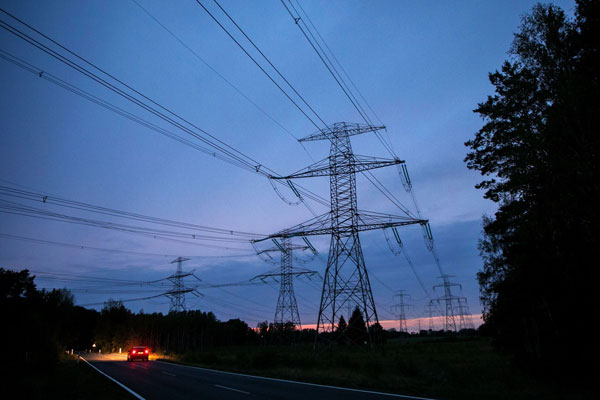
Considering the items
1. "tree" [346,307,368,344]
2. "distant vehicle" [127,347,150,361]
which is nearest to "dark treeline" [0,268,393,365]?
"tree" [346,307,368,344]

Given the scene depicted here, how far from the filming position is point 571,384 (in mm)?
13867

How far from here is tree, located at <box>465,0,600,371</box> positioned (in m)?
13.4

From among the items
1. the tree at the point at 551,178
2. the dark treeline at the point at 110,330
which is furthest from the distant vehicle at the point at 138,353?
the tree at the point at 551,178

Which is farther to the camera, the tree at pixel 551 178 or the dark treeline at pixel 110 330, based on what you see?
the dark treeline at pixel 110 330

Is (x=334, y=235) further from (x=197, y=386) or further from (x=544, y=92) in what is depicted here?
(x=544, y=92)

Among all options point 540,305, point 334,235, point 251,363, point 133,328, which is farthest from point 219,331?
point 540,305

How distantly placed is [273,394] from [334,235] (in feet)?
38.7

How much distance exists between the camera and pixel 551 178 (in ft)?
46.8

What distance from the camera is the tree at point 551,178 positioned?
13438 millimetres

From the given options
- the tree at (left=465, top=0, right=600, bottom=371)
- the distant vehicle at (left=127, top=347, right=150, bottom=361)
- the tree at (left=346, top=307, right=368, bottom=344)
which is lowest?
the distant vehicle at (left=127, top=347, right=150, bottom=361)

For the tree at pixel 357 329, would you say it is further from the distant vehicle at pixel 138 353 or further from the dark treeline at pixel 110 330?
the distant vehicle at pixel 138 353

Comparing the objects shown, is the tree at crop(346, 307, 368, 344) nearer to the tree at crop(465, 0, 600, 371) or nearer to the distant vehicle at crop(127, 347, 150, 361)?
the tree at crop(465, 0, 600, 371)

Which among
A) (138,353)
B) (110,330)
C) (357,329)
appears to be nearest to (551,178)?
(357,329)

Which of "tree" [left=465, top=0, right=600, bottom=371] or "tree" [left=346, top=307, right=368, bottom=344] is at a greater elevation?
"tree" [left=465, top=0, right=600, bottom=371]
